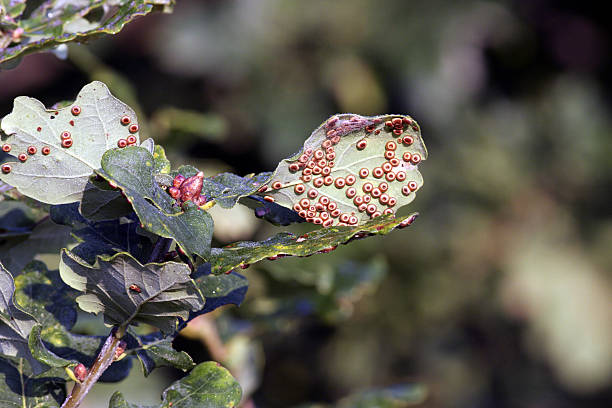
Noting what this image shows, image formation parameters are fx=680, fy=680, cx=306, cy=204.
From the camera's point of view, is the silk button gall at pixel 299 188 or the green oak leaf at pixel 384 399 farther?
the green oak leaf at pixel 384 399

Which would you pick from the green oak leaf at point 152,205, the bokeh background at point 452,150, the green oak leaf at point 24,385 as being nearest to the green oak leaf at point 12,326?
the green oak leaf at point 24,385

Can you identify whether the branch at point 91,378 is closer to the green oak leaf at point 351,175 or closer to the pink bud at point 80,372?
the pink bud at point 80,372

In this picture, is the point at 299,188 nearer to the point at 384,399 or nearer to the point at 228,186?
the point at 228,186

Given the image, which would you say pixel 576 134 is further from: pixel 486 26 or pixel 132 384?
pixel 132 384

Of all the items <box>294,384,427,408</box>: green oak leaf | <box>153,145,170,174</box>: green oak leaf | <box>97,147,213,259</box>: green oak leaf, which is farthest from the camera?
<box>294,384,427,408</box>: green oak leaf

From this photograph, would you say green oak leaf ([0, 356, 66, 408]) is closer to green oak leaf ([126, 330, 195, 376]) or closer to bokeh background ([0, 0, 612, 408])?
green oak leaf ([126, 330, 195, 376])

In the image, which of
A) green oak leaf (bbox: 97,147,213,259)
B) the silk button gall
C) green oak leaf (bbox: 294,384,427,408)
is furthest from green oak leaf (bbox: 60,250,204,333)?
green oak leaf (bbox: 294,384,427,408)
